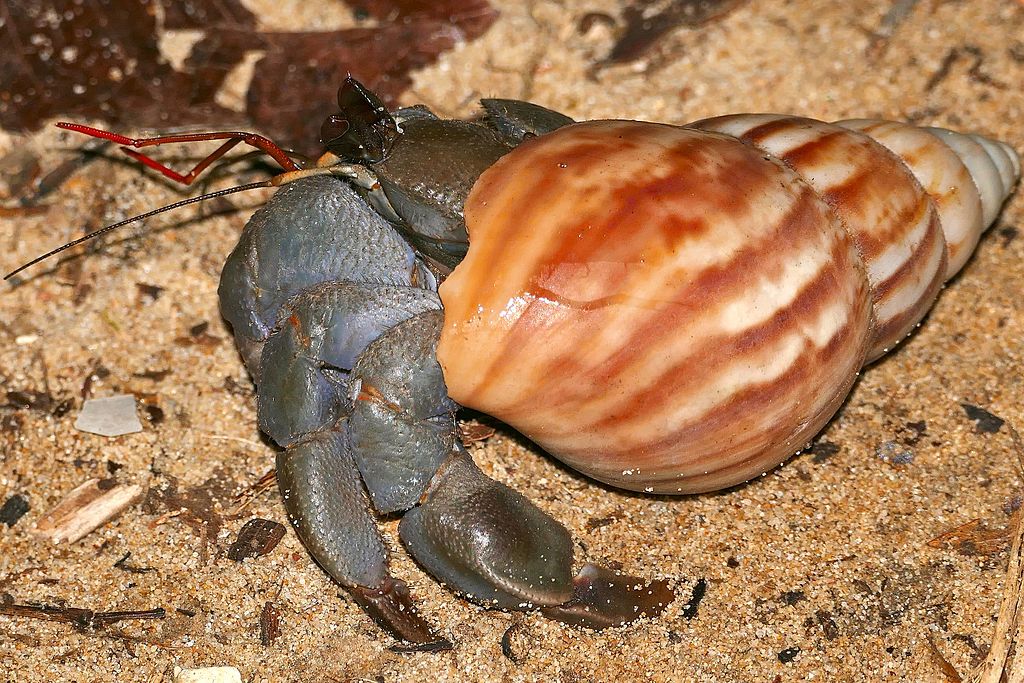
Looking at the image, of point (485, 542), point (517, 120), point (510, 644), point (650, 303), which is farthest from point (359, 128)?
point (510, 644)

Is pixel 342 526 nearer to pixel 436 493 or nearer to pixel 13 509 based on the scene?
pixel 436 493

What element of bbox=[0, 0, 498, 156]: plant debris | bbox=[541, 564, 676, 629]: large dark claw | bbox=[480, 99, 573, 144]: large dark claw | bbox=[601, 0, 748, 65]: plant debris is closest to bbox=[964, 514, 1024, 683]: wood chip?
bbox=[541, 564, 676, 629]: large dark claw

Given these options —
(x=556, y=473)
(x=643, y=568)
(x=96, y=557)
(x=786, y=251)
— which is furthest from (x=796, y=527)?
(x=96, y=557)

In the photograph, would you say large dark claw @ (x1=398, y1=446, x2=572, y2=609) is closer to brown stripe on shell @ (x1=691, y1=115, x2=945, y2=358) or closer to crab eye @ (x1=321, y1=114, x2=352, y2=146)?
crab eye @ (x1=321, y1=114, x2=352, y2=146)

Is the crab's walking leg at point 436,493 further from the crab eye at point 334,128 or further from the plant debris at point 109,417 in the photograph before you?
Result: the plant debris at point 109,417

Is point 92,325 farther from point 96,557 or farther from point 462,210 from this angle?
point 462,210
